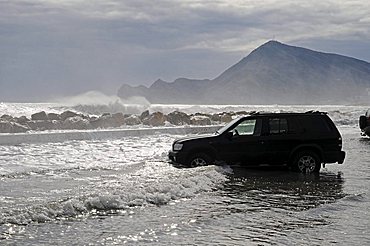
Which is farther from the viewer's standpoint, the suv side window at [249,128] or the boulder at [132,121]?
the boulder at [132,121]

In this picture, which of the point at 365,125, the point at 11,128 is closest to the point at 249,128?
the point at 365,125

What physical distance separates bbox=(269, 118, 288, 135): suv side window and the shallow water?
108cm

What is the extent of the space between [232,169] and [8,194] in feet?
20.0

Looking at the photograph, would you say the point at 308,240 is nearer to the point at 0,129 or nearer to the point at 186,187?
the point at 186,187

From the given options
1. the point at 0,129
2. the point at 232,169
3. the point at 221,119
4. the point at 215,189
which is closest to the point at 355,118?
the point at 221,119

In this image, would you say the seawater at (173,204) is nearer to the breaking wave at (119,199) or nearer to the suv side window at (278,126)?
the breaking wave at (119,199)

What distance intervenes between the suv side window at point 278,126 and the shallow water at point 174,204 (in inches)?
42.7

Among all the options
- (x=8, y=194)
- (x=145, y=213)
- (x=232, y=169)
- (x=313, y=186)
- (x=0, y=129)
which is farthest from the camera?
(x=0, y=129)

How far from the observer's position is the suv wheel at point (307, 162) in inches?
605

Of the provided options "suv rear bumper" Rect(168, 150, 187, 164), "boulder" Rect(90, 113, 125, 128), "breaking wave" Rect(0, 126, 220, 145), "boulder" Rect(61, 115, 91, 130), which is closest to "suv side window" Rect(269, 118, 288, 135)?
"suv rear bumper" Rect(168, 150, 187, 164)

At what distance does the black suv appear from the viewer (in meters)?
15.2

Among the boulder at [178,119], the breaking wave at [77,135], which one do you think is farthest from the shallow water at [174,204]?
the boulder at [178,119]

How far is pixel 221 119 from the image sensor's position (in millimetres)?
39906

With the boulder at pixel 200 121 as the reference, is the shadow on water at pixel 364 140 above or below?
below
